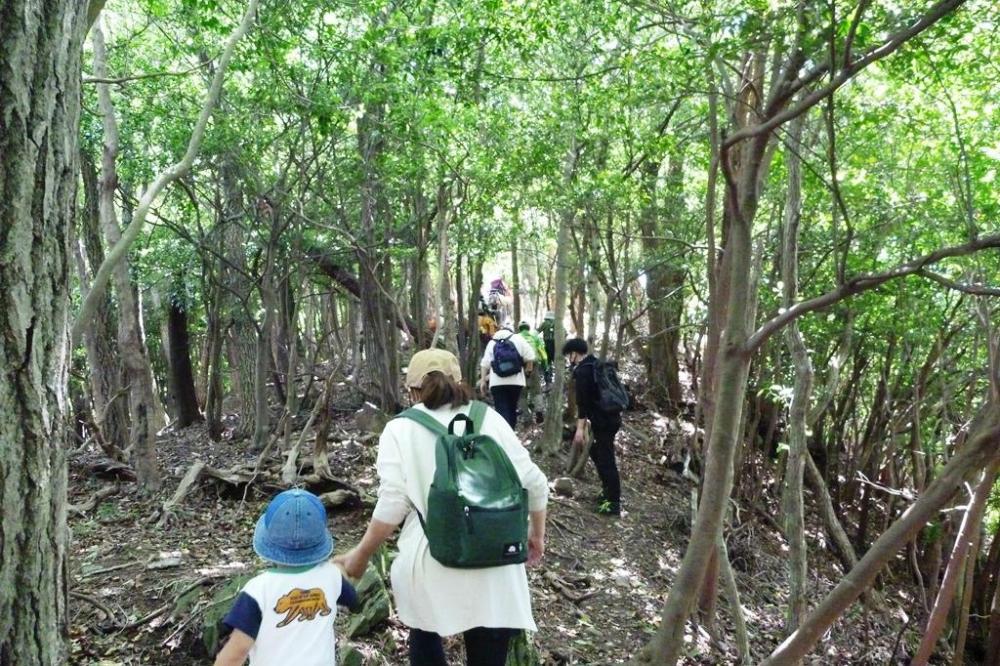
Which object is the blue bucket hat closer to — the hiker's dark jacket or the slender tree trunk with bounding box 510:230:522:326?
the hiker's dark jacket

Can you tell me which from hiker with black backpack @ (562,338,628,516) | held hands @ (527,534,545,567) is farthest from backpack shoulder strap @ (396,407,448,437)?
hiker with black backpack @ (562,338,628,516)

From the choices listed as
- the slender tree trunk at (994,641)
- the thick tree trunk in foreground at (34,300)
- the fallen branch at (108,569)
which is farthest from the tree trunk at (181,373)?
the thick tree trunk in foreground at (34,300)

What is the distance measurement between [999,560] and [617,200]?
686cm

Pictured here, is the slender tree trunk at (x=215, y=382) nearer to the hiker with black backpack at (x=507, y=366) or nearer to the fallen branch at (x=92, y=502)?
the fallen branch at (x=92, y=502)

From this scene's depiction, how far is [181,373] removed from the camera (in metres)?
13.4

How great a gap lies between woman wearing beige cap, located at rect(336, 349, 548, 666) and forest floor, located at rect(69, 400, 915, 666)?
1.63m

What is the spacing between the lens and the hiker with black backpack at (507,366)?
9555mm

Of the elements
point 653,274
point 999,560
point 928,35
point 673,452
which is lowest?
point 999,560

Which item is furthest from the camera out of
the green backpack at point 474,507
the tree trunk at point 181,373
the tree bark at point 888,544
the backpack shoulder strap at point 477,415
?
the tree trunk at point 181,373

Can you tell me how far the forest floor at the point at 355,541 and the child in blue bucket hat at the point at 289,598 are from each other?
1985mm

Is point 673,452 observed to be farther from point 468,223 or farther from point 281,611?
point 281,611

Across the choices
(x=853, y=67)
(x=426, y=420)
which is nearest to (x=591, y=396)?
(x=853, y=67)

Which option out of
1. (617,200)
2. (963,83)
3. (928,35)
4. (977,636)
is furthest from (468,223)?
(977,636)

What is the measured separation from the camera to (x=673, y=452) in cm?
1296
